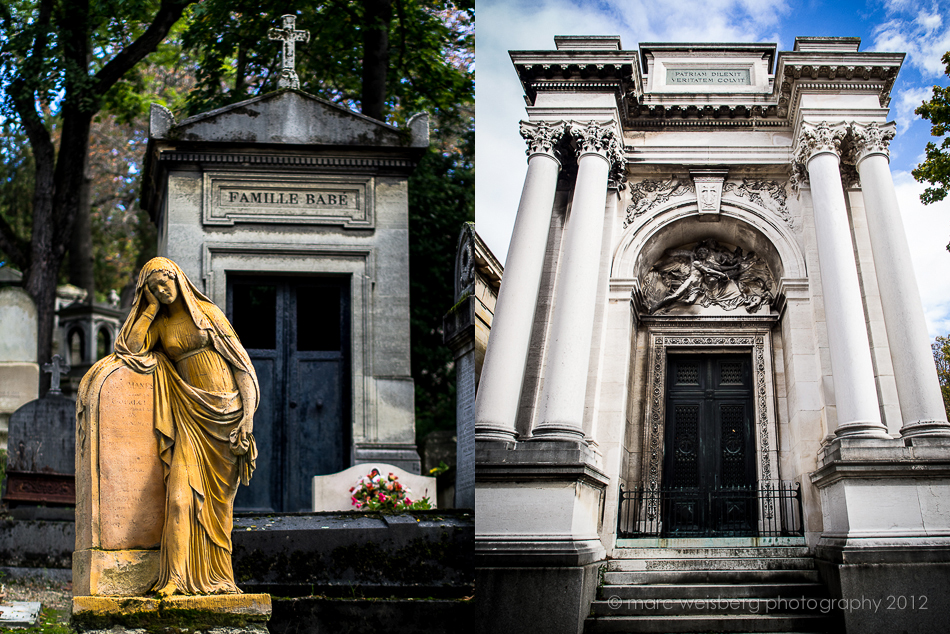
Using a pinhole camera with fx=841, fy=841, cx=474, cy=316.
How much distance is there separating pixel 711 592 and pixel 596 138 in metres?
4.91

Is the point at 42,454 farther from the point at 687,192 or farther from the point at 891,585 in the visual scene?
the point at 891,585

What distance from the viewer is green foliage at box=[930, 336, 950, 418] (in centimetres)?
767

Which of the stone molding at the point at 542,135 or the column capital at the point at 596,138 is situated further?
the column capital at the point at 596,138

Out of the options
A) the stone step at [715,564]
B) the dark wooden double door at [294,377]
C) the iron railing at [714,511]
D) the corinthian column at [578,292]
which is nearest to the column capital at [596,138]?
the corinthian column at [578,292]

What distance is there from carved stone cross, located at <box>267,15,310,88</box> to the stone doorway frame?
16.4 feet

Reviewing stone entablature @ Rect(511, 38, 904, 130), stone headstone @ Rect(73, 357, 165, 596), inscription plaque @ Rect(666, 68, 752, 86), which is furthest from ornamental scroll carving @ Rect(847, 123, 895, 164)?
stone headstone @ Rect(73, 357, 165, 596)

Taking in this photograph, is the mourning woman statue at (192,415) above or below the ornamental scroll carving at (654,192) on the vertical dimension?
below

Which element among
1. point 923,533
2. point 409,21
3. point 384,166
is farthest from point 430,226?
point 923,533

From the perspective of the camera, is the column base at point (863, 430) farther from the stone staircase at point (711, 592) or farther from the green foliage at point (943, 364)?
the stone staircase at point (711, 592)

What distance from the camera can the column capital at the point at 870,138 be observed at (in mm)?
8992

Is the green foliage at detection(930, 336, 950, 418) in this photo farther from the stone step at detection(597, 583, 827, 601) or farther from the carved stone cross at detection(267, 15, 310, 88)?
the carved stone cross at detection(267, 15, 310, 88)

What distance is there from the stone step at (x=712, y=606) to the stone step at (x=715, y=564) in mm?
583

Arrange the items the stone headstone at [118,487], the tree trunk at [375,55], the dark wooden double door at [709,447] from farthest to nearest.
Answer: the tree trunk at [375,55]
the dark wooden double door at [709,447]
the stone headstone at [118,487]

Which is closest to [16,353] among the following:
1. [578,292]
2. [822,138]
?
[578,292]
